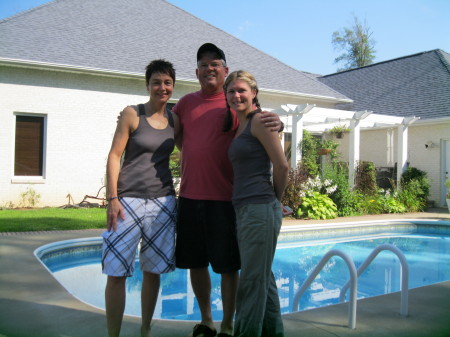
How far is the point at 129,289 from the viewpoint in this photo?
4.88m

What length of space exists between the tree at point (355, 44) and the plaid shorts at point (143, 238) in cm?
3505

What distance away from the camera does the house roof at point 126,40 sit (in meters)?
10.8

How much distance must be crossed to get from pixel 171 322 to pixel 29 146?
28.7 feet

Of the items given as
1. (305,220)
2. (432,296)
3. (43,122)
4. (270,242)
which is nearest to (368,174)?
(305,220)

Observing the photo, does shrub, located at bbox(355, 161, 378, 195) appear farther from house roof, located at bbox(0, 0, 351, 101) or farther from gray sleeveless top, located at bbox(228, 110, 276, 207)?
gray sleeveless top, located at bbox(228, 110, 276, 207)

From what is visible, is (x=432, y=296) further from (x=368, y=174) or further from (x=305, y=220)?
(x=368, y=174)

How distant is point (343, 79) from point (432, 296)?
55.2ft

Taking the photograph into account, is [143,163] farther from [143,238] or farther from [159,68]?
[159,68]

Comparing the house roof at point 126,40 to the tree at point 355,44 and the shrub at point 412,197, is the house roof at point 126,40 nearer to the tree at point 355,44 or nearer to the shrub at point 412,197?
the shrub at point 412,197

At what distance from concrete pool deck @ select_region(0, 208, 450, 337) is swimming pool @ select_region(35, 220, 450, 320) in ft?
2.89

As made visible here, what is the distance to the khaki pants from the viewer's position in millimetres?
2303

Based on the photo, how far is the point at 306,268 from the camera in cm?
629

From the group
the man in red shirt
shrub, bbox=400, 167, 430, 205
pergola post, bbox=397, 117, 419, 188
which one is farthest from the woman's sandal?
pergola post, bbox=397, 117, 419, 188

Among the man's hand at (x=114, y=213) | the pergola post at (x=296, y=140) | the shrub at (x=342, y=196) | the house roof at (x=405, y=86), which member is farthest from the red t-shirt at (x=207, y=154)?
the house roof at (x=405, y=86)
